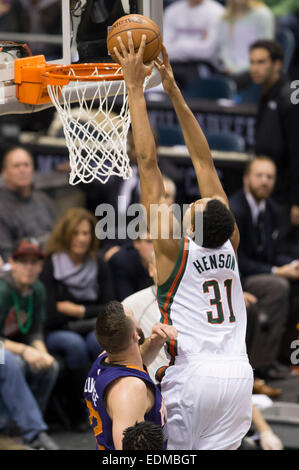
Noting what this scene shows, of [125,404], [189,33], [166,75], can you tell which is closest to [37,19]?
[189,33]

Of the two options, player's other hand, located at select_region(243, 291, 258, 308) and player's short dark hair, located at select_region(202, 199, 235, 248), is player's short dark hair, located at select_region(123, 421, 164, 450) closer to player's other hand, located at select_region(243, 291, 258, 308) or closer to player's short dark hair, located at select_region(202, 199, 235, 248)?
player's short dark hair, located at select_region(202, 199, 235, 248)

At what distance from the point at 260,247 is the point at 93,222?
1541mm

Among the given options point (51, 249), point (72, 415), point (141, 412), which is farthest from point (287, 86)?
point (141, 412)

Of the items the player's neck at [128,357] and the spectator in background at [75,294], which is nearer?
the player's neck at [128,357]

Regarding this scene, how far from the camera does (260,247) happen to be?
25.1 feet

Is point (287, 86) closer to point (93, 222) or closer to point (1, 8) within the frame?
point (93, 222)

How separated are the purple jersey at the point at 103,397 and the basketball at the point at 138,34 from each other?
150cm

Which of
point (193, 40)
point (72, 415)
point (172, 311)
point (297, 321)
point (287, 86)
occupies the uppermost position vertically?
point (193, 40)

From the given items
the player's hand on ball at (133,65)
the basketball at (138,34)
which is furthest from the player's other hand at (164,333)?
the basketball at (138,34)

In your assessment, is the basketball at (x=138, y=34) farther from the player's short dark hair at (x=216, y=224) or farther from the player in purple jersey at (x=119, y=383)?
the player in purple jersey at (x=119, y=383)

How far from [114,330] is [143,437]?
588 millimetres

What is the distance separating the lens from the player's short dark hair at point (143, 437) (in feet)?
12.0

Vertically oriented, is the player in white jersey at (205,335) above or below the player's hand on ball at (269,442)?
above

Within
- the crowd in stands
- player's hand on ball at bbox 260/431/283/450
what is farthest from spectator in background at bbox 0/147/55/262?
player's hand on ball at bbox 260/431/283/450
